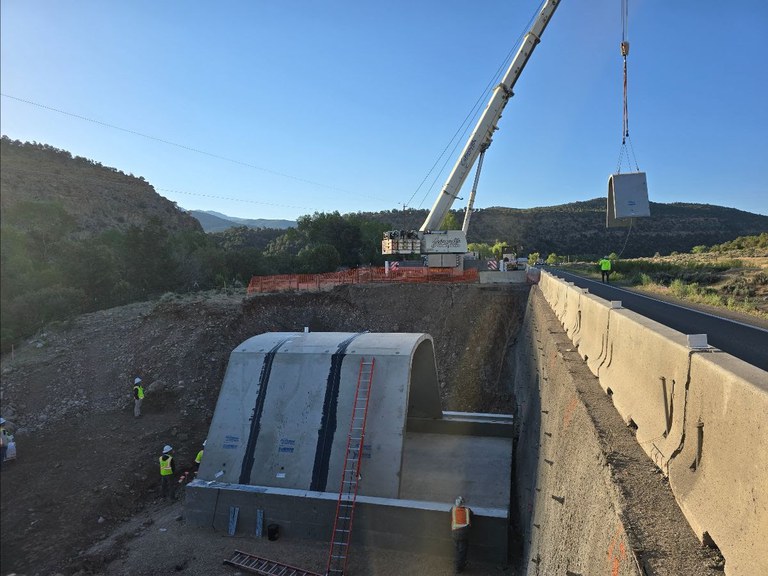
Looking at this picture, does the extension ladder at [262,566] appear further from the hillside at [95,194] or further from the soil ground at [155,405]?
the hillside at [95,194]

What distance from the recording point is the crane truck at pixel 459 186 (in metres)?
26.6

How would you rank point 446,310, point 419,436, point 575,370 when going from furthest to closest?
point 446,310
point 419,436
point 575,370

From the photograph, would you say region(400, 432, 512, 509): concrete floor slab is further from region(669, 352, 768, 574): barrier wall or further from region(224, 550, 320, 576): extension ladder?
region(669, 352, 768, 574): barrier wall

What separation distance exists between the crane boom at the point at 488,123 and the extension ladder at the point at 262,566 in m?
20.8

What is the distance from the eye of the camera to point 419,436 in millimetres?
13195

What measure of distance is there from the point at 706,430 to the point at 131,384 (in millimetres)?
19674

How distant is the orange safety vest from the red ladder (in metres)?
1.88

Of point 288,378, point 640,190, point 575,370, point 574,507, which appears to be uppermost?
point 640,190

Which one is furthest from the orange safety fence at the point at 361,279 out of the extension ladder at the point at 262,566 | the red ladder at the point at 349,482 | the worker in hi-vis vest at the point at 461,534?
the extension ladder at the point at 262,566

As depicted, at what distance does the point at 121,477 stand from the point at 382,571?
332 inches

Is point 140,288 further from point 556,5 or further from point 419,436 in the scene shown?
point 556,5

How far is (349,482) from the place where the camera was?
9.63 metres

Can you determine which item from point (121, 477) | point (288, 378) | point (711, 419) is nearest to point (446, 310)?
point (288, 378)

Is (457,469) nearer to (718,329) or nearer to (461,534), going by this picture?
(461,534)
